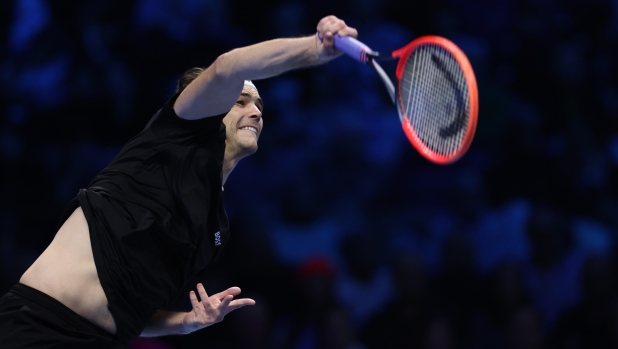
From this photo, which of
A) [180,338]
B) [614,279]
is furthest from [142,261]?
[614,279]

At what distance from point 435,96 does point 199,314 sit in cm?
127

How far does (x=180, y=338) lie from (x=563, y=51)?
12.5 feet

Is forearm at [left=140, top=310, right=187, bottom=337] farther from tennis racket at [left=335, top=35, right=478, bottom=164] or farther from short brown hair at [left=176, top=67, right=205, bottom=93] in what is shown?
tennis racket at [left=335, top=35, right=478, bottom=164]

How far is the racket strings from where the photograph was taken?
2.59 metres

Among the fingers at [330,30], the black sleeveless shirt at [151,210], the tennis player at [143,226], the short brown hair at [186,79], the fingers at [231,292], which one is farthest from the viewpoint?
the short brown hair at [186,79]

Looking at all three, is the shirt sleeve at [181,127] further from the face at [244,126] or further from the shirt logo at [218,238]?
the shirt logo at [218,238]

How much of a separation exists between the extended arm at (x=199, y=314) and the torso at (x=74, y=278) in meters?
0.41

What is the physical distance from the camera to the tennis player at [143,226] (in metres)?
2.43

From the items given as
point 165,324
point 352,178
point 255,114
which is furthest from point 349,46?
point 352,178

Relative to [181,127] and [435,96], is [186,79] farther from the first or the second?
[435,96]

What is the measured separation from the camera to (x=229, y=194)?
5.36m

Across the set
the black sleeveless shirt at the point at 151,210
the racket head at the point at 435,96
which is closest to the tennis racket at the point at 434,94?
the racket head at the point at 435,96

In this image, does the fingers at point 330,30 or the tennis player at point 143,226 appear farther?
→ the tennis player at point 143,226

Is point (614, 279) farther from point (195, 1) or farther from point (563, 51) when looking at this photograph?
point (195, 1)
